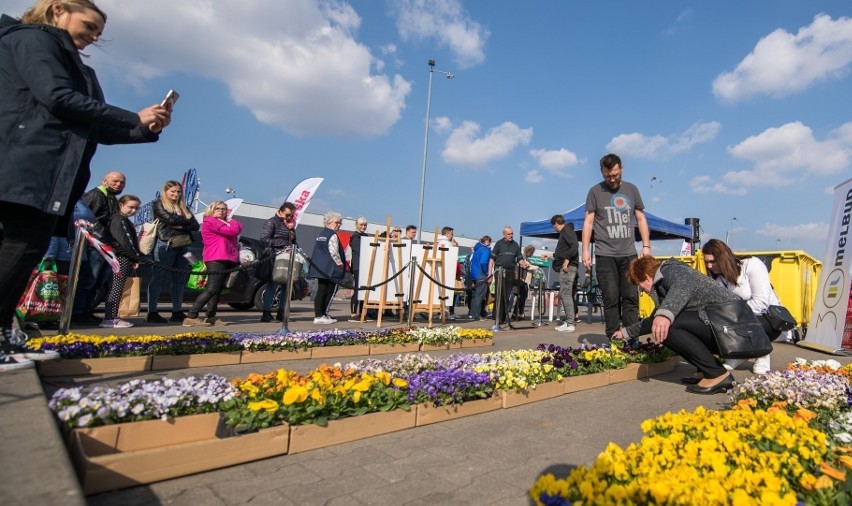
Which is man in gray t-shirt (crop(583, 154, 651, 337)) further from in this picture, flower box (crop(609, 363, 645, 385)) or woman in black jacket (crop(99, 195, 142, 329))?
A: woman in black jacket (crop(99, 195, 142, 329))

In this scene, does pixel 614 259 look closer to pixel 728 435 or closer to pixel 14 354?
pixel 728 435

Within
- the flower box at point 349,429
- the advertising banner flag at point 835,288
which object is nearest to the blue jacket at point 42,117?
the flower box at point 349,429

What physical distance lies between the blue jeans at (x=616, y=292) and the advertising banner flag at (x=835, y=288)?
4154 millimetres

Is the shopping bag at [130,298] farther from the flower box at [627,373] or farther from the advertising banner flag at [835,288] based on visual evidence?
the advertising banner flag at [835,288]

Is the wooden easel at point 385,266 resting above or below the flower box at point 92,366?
above

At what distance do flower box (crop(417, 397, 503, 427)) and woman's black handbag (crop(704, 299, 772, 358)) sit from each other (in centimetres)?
212

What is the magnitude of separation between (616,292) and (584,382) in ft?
6.29

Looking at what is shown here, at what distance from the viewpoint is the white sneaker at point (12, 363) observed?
2779mm

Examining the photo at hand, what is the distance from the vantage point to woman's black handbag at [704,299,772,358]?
13.8 feet

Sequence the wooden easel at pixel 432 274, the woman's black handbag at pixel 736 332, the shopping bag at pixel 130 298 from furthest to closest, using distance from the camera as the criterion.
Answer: the wooden easel at pixel 432 274 < the shopping bag at pixel 130 298 < the woman's black handbag at pixel 736 332

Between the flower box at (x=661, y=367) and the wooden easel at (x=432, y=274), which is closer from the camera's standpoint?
the flower box at (x=661, y=367)

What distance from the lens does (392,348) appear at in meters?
6.20

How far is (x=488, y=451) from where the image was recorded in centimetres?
264

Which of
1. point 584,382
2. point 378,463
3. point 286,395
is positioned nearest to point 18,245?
point 286,395
